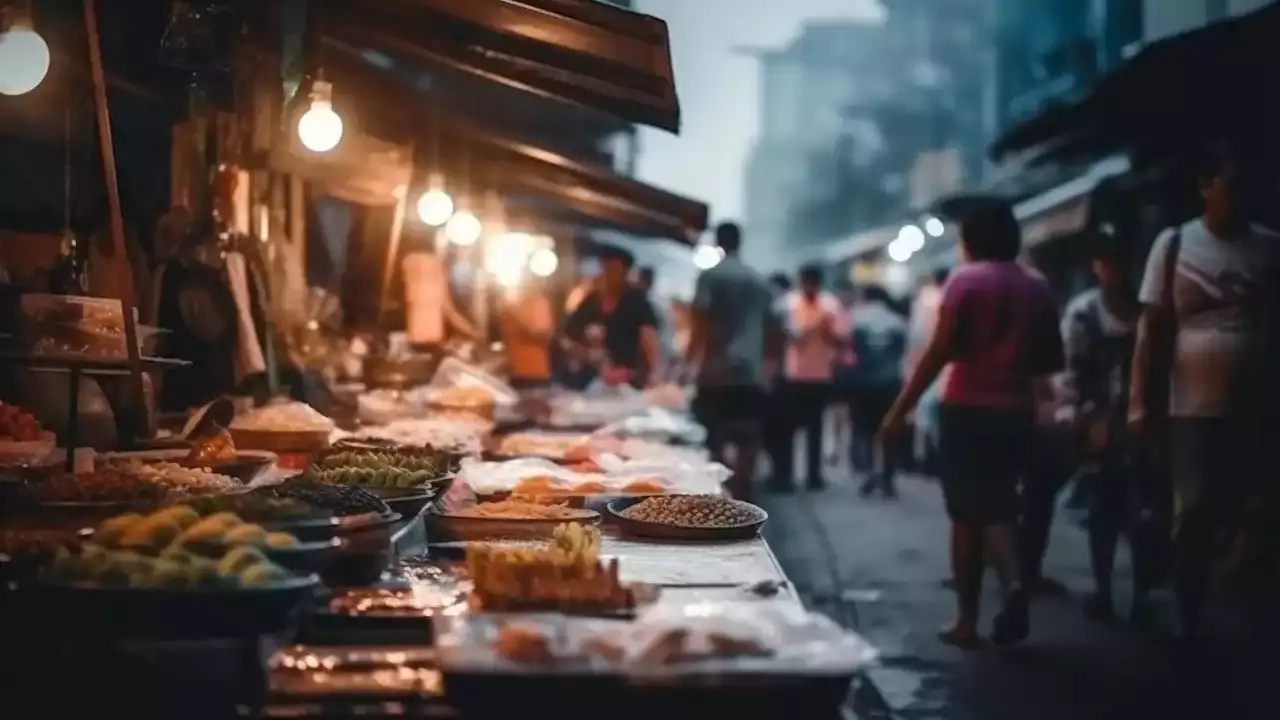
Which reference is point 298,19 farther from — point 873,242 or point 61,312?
point 873,242

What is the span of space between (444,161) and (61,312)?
6.45m

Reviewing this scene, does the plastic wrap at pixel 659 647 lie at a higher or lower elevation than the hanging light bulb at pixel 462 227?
lower

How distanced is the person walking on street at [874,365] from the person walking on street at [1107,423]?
7.62 m

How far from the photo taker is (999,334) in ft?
24.9

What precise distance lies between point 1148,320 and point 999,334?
31.6 inches

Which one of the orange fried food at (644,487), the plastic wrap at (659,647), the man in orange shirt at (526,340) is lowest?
A: the plastic wrap at (659,647)

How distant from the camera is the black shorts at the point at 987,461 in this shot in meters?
7.58

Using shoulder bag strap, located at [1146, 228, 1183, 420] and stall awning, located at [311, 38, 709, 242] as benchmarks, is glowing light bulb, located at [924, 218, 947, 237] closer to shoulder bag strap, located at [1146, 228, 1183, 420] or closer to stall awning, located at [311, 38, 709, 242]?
stall awning, located at [311, 38, 709, 242]

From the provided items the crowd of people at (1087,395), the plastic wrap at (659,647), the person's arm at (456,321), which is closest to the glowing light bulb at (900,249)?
the crowd of people at (1087,395)

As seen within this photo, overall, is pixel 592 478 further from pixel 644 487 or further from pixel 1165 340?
pixel 1165 340

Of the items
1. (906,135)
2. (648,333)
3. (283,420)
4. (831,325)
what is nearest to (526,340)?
(648,333)

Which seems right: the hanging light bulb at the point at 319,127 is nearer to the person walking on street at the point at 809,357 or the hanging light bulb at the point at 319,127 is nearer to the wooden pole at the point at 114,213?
the wooden pole at the point at 114,213

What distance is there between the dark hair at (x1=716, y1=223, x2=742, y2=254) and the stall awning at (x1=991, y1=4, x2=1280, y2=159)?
263cm

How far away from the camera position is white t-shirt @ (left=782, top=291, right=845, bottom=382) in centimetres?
1583
